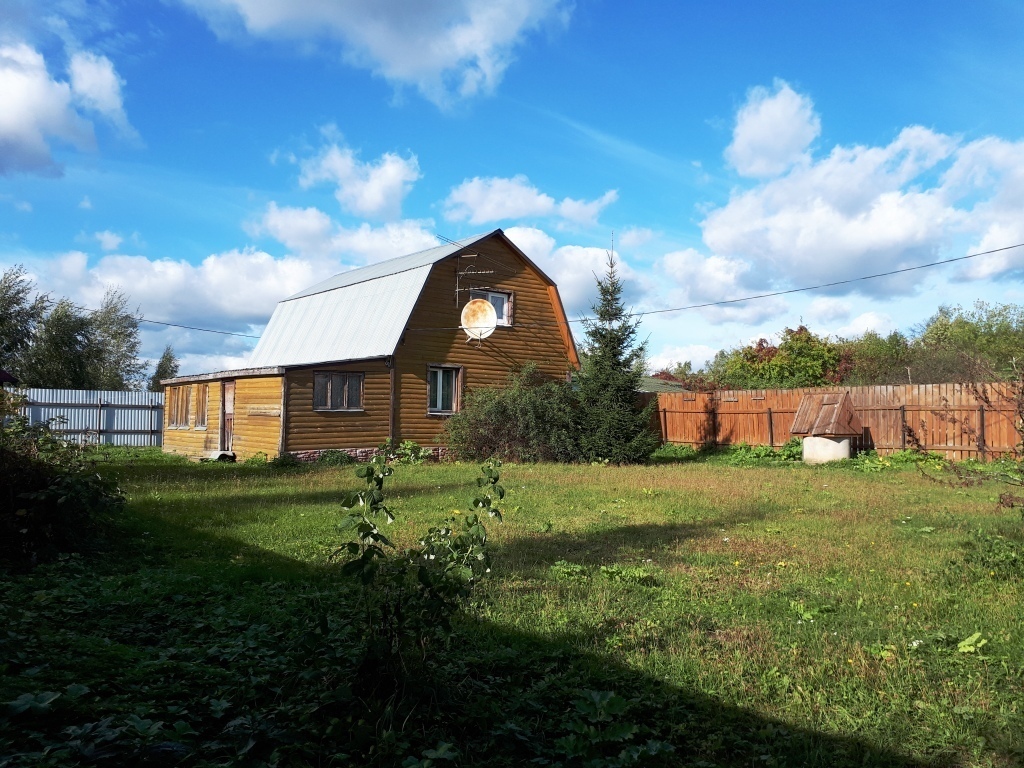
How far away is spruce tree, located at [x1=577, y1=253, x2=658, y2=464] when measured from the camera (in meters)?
20.1

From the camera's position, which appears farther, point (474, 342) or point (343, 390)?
point (474, 342)

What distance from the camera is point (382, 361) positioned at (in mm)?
21719

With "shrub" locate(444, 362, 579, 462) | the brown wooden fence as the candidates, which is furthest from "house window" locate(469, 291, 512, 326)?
the brown wooden fence

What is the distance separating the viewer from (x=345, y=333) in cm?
2402

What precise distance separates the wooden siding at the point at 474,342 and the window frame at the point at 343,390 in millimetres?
1132

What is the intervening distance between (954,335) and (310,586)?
4424 centimetres

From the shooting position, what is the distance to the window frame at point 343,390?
20.7 meters

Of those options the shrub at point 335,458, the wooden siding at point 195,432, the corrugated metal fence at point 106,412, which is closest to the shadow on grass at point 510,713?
the shrub at point 335,458

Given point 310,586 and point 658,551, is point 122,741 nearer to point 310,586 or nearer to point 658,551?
point 310,586

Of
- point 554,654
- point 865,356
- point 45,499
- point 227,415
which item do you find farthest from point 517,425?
point 865,356

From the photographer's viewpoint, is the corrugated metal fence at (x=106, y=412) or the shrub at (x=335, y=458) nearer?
the shrub at (x=335, y=458)

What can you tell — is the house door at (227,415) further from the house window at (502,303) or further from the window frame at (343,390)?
the house window at (502,303)

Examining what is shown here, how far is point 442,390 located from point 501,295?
3896 millimetres

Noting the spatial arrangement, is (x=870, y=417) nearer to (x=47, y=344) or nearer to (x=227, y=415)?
(x=227, y=415)
